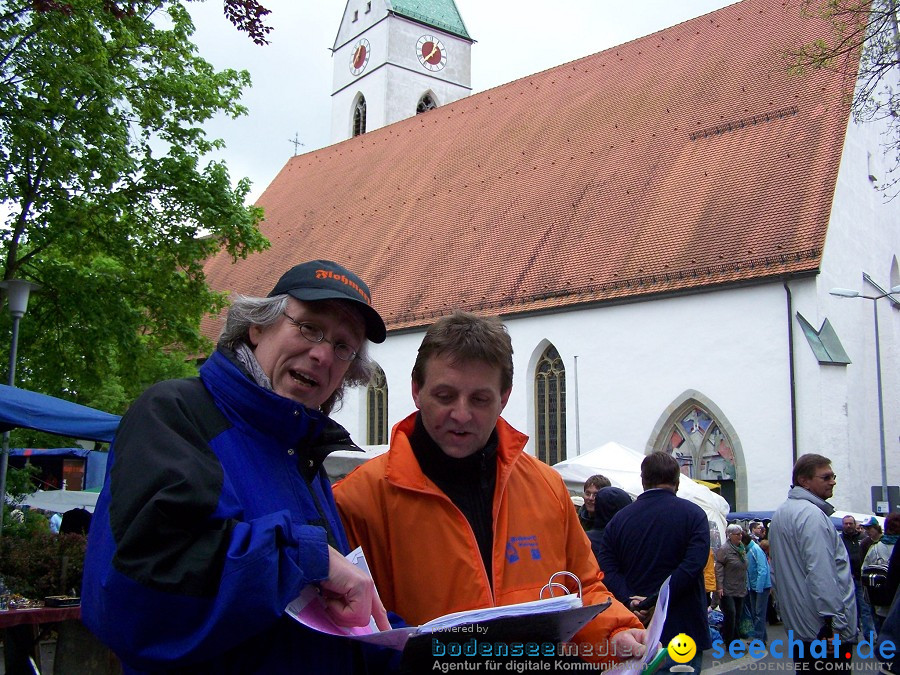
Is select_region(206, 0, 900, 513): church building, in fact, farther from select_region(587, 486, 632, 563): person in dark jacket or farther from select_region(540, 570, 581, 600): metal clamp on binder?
select_region(540, 570, 581, 600): metal clamp on binder

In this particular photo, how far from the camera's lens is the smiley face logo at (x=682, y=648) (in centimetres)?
414

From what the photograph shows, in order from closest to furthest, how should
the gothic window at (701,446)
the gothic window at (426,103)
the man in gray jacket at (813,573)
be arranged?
the man in gray jacket at (813,573)
the gothic window at (701,446)
the gothic window at (426,103)

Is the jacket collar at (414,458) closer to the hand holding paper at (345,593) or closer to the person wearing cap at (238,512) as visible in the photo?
A: the person wearing cap at (238,512)

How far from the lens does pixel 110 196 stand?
11281 mm

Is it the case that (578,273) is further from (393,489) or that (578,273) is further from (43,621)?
(393,489)

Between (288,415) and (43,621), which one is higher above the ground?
(288,415)

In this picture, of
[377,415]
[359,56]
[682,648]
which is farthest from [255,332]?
[359,56]

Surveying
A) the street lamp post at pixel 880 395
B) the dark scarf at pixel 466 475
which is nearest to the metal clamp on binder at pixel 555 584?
the dark scarf at pixel 466 475

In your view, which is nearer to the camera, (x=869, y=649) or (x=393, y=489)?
(x=393, y=489)

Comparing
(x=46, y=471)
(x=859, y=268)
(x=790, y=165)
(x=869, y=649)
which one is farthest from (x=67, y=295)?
(x=46, y=471)

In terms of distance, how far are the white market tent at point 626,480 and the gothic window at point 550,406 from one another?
778 centimetres

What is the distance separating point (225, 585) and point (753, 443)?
16492 millimetres

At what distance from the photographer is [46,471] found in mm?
27469

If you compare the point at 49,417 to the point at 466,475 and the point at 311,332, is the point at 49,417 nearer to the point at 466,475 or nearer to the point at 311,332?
the point at 466,475
